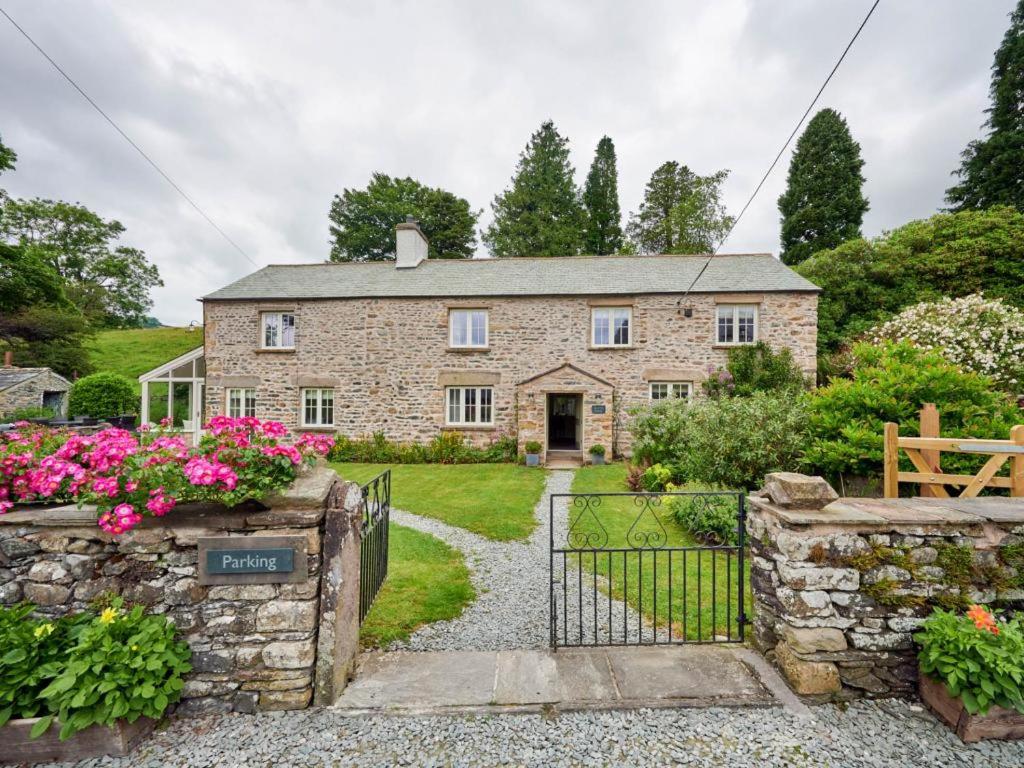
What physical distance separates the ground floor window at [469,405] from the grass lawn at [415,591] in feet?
28.2

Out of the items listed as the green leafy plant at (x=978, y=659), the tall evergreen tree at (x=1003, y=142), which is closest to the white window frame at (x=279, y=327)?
the green leafy plant at (x=978, y=659)

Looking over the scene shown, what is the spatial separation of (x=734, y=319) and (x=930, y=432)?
9.95m

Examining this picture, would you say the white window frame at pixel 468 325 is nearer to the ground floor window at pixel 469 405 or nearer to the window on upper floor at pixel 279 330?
the ground floor window at pixel 469 405

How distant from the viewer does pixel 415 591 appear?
5215mm

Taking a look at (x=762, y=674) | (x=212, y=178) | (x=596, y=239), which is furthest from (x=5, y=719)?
(x=596, y=239)

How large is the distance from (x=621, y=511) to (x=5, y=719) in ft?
26.7

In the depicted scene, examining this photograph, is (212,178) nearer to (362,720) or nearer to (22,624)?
(22,624)

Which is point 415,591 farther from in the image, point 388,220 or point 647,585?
point 388,220

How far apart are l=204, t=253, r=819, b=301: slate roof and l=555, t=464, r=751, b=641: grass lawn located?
8947 millimetres

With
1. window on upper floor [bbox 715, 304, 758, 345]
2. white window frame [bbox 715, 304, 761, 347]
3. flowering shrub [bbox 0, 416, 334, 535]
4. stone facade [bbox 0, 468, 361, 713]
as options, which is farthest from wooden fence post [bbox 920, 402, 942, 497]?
window on upper floor [bbox 715, 304, 758, 345]

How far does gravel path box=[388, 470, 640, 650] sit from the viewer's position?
421 cm

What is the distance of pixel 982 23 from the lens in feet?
14.8

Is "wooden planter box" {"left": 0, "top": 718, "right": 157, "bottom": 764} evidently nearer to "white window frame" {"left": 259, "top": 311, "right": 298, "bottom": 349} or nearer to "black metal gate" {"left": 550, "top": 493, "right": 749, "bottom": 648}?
"black metal gate" {"left": 550, "top": 493, "right": 749, "bottom": 648}

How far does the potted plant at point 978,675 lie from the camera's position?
2.72 m
